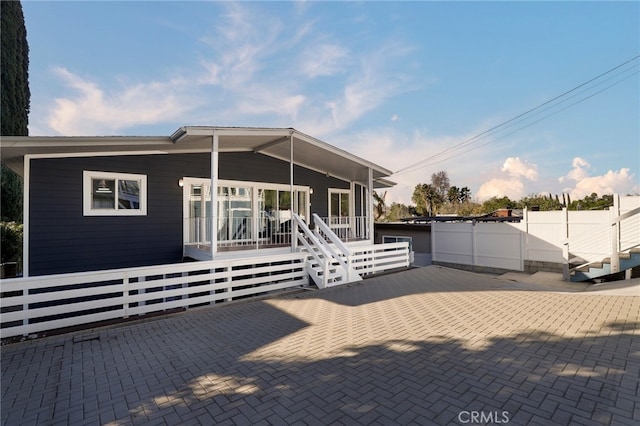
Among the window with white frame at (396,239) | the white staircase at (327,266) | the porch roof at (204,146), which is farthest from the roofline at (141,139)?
the window with white frame at (396,239)

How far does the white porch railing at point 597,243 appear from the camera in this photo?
366 inches

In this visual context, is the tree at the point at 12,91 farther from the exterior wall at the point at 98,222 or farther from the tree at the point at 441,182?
the tree at the point at 441,182

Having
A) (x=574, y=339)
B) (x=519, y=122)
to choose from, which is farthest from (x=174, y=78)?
(x=519, y=122)

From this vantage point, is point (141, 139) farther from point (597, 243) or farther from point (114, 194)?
point (597, 243)

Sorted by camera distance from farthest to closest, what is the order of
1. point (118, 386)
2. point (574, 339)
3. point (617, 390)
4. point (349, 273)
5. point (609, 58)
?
1. point (609, 58)
2. point (349, 273)
3. point (574, 339)
4. point (118, 386)
5. point (617, 390)

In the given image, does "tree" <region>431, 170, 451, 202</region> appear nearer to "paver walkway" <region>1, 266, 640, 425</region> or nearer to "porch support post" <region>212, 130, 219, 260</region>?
"paver walkway" <region>1, 266, 640, 425</region>

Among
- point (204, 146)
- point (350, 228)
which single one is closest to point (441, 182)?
point (350, 228)

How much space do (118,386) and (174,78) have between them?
14.1m

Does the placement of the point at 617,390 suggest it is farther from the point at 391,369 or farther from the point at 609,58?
the point at 609,58

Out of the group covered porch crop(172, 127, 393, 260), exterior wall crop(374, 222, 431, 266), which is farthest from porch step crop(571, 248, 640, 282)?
exterior wall crop(374, 222, 431, 266)

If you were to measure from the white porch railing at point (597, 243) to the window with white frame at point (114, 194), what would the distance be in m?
13.5

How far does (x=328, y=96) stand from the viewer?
51.1 ft

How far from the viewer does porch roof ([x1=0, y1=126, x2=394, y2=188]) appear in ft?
20.7

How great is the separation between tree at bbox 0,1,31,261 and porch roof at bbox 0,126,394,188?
8.24 meters
